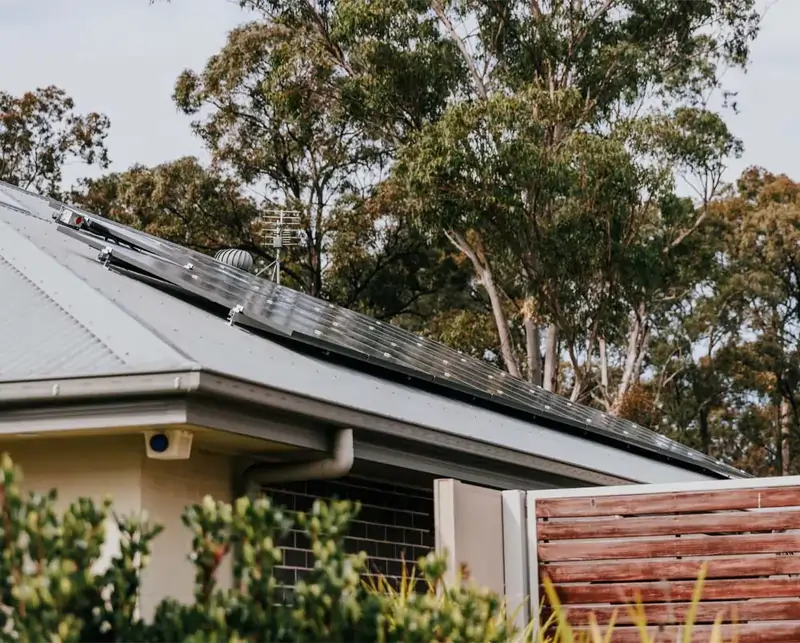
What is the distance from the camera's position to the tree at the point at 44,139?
113 feet

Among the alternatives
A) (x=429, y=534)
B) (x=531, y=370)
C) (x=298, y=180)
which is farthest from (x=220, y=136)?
(x=429, y=534)

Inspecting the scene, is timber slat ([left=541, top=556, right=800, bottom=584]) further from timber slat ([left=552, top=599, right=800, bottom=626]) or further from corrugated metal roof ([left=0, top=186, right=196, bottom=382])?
corrugated metal roof ([left=0, top=186, right=196, bottom=382])

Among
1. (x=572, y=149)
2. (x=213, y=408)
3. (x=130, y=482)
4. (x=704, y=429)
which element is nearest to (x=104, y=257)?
(x=130, y=482)

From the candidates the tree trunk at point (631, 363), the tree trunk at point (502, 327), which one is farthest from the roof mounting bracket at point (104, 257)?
the tree trunk at point (631, 363)

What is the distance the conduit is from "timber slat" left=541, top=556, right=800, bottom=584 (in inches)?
57.7

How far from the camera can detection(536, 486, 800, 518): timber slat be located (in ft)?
21.1

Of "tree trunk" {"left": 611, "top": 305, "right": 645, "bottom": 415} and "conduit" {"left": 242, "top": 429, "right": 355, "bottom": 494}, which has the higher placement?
"tree trunk" {"left": 611, "top": 305, "right": 645, "bottom": 415}

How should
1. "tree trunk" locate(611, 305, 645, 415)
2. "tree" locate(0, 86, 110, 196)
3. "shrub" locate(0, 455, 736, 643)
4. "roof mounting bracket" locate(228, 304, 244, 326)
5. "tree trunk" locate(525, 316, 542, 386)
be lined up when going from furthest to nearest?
"tree" locate(0, 86, 110, 196)
"tree trunk" locate(611, 305, 645, 415)
"tree trunk" locate(525, 316, 542, 386)
"roof mounting bracket" locate(228, 304, 244, 326)
"shrub" locate(0, 455, 736, 643)

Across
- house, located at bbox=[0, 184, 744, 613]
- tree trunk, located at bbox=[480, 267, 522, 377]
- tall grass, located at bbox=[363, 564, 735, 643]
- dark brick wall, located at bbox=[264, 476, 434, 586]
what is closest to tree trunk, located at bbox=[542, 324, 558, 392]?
tree trunk, located at bbox=[480, 267, 522, 377]

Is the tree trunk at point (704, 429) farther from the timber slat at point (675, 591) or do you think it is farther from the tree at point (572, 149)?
the timber slat at point (675, 591)

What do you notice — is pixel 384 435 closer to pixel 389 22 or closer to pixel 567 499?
pixel 567 499

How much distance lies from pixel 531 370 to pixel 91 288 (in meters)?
20.3

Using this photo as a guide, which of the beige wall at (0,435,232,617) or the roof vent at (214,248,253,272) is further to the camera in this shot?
the roof vent at (214,248,253,272)

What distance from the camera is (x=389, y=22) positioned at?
24547mm
